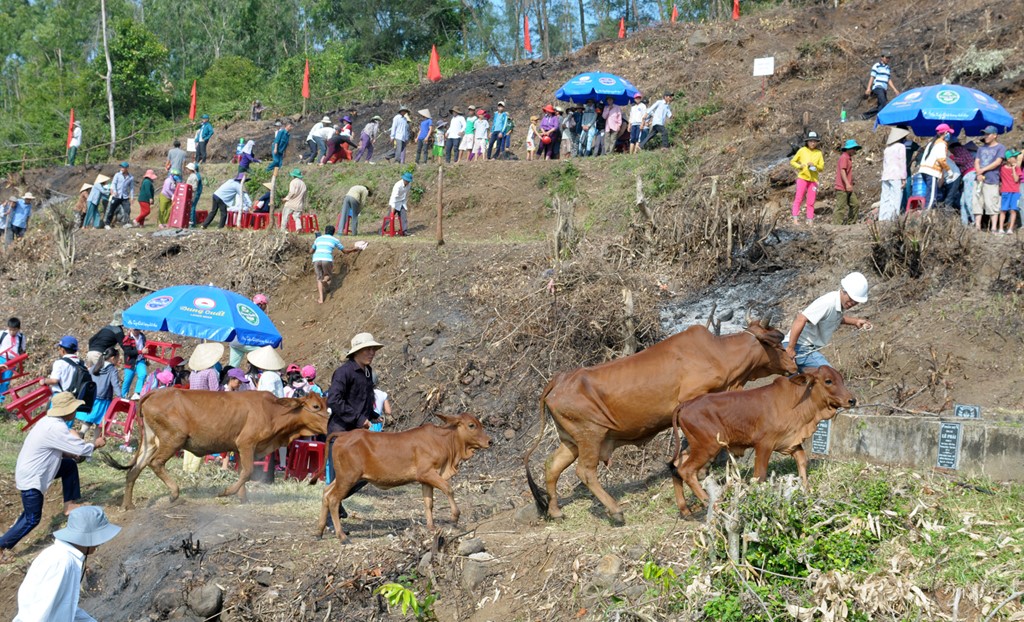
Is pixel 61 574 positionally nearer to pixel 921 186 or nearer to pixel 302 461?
pixel 302 461

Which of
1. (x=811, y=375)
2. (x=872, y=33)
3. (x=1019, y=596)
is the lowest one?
(x=1019, y=596)

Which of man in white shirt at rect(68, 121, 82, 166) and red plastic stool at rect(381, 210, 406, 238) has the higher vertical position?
man in white shirt at rect(68, 121, 82, 166)

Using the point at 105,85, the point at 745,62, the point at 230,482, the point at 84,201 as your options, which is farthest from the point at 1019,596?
the point at 105,85

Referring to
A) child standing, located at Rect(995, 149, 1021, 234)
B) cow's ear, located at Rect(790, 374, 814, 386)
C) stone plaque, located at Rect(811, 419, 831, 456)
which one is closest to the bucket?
child standing, located at Rect(995, 149, 1021, 234)

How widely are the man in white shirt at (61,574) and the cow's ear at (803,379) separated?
564cm

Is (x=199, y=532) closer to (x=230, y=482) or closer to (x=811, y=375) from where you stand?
(x=230, y=482)

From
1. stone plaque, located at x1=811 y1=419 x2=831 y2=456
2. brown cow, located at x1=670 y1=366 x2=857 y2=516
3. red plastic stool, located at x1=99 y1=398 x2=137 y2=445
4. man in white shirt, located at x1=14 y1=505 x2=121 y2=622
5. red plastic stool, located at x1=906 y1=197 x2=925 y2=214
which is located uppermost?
man in white shirt, located at x1=14 y1=505 x2=121 y2=622

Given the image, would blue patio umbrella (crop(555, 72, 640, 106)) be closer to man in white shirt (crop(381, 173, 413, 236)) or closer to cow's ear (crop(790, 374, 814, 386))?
→ man in white shirt (crop(381, 173, 413, 236))

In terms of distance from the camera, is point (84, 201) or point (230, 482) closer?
point (230, 482)

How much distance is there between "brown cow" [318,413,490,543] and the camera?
1058cm

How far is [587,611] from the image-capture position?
8742mm

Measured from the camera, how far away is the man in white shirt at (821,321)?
33.3ft

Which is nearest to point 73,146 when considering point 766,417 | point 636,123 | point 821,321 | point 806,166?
point 636,123

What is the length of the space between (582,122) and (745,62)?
26.9ft
